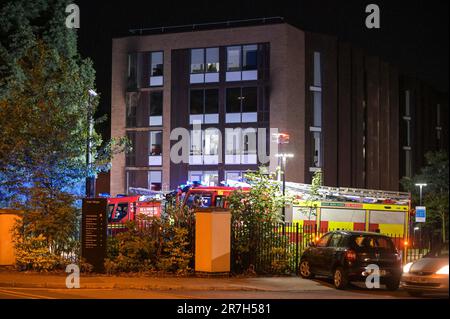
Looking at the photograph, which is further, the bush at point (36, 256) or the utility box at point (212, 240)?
the bush at point (36, 256)

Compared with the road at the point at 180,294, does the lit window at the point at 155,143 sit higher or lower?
higher

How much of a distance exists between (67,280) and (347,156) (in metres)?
36.3

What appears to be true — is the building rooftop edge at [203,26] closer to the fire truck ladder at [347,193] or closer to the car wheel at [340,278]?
the fire truck ladder at [347,193]

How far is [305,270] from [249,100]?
2967 cm

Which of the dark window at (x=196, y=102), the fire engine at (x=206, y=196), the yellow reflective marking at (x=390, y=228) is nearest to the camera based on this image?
the fire engine at (x=206, y=196)

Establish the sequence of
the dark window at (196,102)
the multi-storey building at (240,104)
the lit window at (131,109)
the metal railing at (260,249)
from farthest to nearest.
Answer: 1. the lit window at (131,109)
2. the dark window at (196,102)
3. the multi-storey building at (240,104)
4. the metal railing at (260,249)

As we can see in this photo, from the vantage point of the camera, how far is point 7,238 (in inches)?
837

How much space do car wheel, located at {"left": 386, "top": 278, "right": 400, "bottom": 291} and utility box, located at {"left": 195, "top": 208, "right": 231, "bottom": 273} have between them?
4.52m

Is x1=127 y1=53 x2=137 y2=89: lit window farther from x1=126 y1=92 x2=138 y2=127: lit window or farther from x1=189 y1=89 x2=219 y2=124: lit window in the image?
x1=189 y1=89 x2=219 y2=124: lit window

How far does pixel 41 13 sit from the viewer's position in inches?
1428

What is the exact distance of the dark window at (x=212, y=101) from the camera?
50031 mm

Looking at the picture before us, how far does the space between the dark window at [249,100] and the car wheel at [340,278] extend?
31147 mm

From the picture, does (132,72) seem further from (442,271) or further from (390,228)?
(442,271)

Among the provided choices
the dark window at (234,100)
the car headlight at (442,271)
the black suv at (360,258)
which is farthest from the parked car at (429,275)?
the dark window at (234,100)
